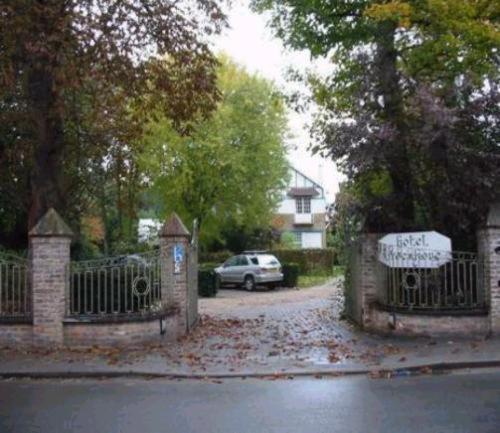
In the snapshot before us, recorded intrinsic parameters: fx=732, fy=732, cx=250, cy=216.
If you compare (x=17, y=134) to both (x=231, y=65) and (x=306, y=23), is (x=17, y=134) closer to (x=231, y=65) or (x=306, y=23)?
(x=306, y=23)

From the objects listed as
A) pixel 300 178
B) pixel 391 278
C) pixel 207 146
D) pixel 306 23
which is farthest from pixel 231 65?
pixel 300 178

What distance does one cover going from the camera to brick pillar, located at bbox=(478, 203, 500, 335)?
1318 cm

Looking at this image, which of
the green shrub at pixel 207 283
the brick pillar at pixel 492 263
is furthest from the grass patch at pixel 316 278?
the brick pillar at pixel 492 263

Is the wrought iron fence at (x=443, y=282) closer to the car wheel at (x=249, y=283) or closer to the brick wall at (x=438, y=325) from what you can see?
the brick wall at (x=438, y=325)

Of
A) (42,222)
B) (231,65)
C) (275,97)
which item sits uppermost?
(231,65)

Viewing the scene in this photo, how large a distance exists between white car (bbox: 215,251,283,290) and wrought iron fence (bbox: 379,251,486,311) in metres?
19.0

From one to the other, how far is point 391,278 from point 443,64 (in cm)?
481

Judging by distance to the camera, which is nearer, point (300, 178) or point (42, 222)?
point (42, 222)

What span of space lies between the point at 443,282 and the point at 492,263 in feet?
3.13

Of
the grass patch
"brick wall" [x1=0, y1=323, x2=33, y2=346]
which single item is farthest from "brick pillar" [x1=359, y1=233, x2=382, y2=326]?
the grass patch

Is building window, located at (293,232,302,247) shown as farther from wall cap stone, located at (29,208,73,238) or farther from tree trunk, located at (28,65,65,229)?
wall cap stone, located at (29,208,73,238)

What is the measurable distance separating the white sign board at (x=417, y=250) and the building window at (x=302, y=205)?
161 ft

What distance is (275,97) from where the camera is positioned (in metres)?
21.2

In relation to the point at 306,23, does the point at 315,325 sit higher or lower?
lower
